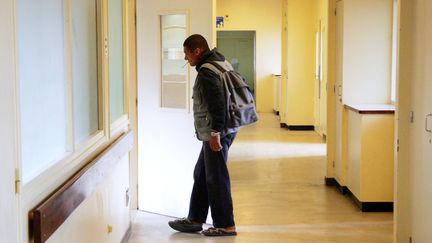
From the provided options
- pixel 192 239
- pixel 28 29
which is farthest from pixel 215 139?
pixel 28 29

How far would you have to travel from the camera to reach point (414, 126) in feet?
13.2

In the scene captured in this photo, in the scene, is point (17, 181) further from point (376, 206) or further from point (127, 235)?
point (376, 206)

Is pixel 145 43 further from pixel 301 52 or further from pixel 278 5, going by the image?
pixel 278 5

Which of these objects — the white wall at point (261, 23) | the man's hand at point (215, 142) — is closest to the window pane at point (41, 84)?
the man's hand at point (215, 142)

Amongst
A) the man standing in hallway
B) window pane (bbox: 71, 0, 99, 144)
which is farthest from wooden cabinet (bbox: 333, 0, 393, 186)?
window pane (bbox: 71, 0, 99, 144)

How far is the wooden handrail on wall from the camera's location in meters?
2.24

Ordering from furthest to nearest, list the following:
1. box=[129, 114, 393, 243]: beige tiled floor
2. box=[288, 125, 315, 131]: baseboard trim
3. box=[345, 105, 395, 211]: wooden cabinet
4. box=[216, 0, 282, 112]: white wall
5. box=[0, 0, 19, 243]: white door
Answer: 1. box=[216, 0, 282, 112]: white wall
2. box=[288, 125, 315, 131]: baseboard trim
3. box=[345, 105, 395, 211]: wooden cabinet
4. box=[129, 114, 393, 243]: beige tiled floor
5. box=[0, 0, 19, 243]: white door

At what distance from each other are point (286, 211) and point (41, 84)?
3.79m

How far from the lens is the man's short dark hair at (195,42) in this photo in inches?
189

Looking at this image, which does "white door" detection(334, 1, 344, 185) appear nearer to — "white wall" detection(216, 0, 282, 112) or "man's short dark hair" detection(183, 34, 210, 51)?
"man's short dark hair" detection(183, 34, 210, 51)

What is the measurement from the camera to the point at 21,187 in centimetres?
209

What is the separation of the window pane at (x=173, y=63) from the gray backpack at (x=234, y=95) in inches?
27.7

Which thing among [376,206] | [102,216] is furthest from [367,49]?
[102,216]

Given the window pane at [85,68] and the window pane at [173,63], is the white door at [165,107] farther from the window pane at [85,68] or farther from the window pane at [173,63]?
the window pane at [85,68]
